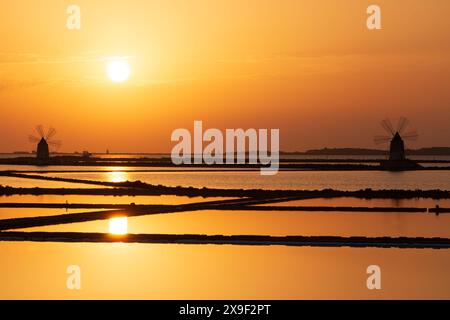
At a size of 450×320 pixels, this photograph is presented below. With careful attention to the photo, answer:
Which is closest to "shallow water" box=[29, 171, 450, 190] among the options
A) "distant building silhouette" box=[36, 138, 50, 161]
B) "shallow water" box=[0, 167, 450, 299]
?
"shallow water" box=[0, 167, 450, 299]

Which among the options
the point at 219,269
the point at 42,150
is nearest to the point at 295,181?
the point at 219,269

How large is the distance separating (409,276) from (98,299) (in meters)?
5.27

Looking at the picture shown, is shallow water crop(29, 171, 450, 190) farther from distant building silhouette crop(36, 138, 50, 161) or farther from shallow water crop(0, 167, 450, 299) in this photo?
distant building silhouette crop(36, 138, 50, 161)

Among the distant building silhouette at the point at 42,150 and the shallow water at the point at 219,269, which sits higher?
the distant building silhouette at the point at 42,150

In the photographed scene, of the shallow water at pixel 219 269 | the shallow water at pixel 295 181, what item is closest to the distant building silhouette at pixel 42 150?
the shallow water at pixel 295 181

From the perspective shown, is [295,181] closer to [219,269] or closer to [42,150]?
[219,269]

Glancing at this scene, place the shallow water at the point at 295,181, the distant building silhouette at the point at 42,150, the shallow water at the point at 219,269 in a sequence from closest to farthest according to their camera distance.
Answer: the shallow water at the point at 219,269, the shallow water at the point at 295,181, the distant building silhouette at the point at 42,150

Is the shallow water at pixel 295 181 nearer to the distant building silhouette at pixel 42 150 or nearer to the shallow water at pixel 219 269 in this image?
the shallow water at pixel 219 269

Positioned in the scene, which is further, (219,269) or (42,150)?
(42,150)

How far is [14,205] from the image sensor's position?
1110 inches

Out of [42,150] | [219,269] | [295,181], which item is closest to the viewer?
[219,269]

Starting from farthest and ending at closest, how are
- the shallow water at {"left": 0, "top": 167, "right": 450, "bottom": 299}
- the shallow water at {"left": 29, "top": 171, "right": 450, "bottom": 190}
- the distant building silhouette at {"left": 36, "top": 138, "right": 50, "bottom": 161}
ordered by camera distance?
the distant building silhouette at {"left": 36, "top": 138, "right": 50, "bottom": 161} → the shallow water at {"left": 29, "top": 171, "right": 450, "bottom": 190} → the shallow water at {"left": 0, "top": 167, "right": 450, "bottom": 299}
